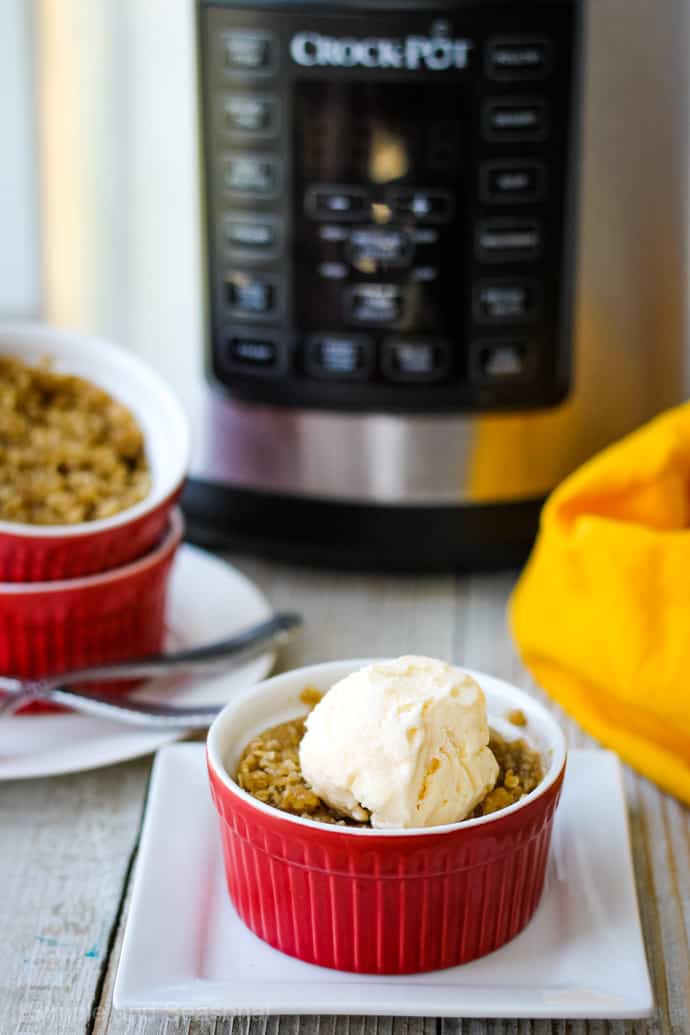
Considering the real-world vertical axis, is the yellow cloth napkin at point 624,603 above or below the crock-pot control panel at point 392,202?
below

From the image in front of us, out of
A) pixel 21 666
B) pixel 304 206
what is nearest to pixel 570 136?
pixel 304 206

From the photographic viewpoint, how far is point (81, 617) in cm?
58

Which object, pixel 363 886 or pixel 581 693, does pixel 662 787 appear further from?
pixel 363 886

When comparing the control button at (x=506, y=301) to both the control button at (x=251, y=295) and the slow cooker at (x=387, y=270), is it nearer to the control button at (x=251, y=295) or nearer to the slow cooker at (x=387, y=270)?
the slow cooker at (x=387, y=270)

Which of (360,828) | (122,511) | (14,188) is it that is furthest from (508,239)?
(14,188)

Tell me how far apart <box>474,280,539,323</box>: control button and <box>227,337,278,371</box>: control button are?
4.1 inches

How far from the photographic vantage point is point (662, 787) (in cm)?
55

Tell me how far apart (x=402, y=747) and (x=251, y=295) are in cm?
33

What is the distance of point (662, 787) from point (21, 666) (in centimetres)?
27

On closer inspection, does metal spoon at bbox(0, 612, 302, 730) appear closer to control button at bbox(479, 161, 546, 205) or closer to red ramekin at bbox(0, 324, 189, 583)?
red ramekin at bbox(0, 324, 189, 583)

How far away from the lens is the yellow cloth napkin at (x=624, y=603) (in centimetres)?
54

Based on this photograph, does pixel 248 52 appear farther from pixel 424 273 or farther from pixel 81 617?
pixel 81 617

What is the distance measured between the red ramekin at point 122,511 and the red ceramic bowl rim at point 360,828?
4.8 inches

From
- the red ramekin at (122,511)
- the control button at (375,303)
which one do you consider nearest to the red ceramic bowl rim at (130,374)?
the red ramekin at (122,511)
